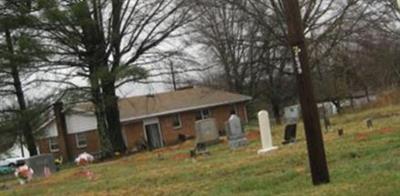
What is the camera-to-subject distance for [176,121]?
61844mm

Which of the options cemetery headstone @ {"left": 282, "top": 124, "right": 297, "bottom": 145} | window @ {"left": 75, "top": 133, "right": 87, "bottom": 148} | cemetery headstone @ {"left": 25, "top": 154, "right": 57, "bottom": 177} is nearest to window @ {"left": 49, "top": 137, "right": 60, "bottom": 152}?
window @ {"left": 75, "top": 133, "right": 87, "bottom": 148}

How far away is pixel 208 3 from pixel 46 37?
36.2ft

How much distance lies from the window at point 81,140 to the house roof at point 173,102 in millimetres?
4006

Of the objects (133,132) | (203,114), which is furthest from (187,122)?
(133,132)

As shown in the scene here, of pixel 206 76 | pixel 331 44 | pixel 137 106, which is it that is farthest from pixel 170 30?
pixel 206 76

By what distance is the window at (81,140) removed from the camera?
203 feet

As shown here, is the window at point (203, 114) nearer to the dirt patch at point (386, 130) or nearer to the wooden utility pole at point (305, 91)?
the dirt patch at point (386, 130)

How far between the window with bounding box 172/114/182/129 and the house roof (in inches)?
27.4

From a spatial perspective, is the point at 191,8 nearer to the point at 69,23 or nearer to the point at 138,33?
the point at 138,33

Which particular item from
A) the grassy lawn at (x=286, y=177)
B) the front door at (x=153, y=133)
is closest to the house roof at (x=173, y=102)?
the front door at (x=153, y=133)

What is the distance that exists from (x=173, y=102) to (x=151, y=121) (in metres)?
3.22

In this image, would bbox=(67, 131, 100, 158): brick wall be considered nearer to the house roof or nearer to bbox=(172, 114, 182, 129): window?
the house roof

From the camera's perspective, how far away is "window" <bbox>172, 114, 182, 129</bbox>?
61688 millimetres

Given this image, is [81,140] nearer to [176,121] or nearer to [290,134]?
[176,121]
